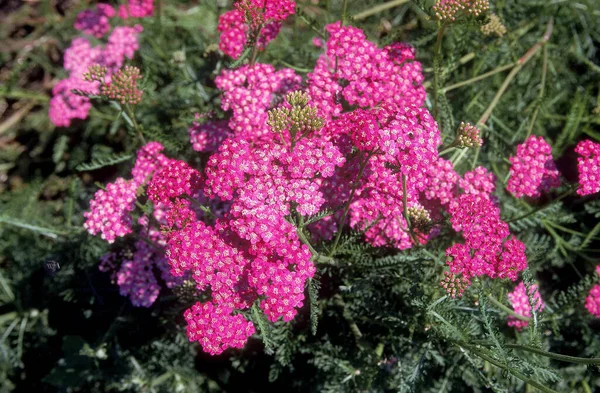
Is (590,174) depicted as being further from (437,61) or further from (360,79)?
(360,79)

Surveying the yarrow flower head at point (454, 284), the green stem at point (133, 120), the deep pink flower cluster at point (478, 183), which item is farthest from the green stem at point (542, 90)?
the green stem at point (133, 120)

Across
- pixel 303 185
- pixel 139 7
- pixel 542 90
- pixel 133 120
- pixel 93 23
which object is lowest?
pixel 93 23

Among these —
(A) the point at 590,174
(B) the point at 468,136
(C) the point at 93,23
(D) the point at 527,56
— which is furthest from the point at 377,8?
(C) the point at 93,23

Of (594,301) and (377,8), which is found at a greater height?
(377,8)

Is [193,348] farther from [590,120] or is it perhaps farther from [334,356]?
[590,120]

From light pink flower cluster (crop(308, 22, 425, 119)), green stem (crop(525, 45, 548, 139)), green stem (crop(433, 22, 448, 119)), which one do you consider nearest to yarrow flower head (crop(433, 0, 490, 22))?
green stem (crop(433, 22, 448, 119))

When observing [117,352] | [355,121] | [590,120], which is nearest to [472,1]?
[355,121]

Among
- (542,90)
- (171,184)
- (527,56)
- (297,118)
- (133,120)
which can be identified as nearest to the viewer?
(297,118)
